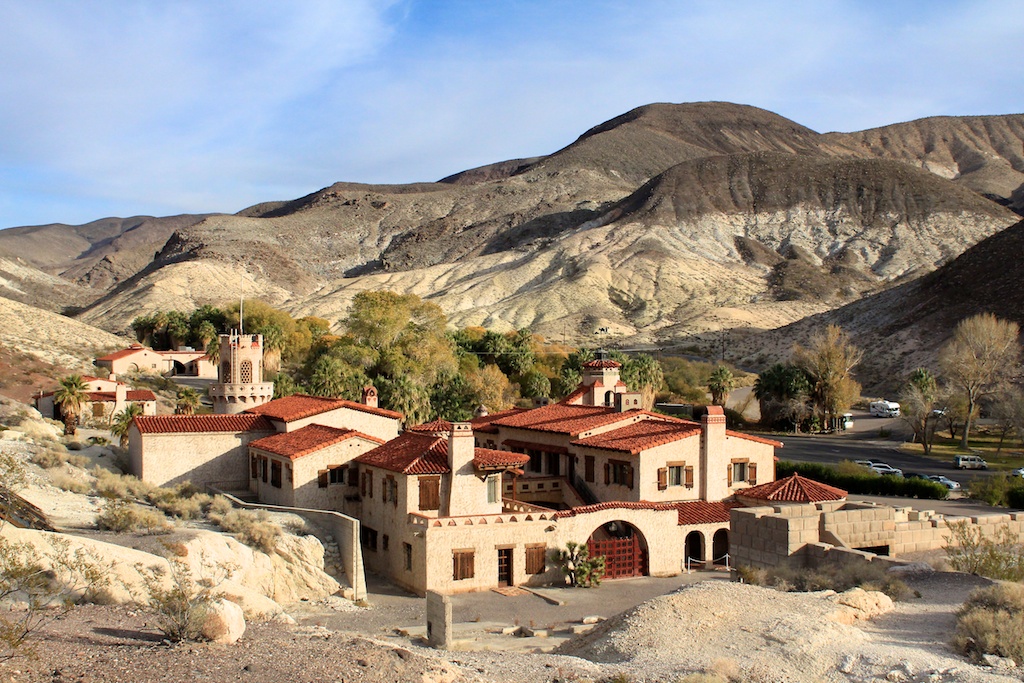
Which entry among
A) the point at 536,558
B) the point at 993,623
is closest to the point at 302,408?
the point at 536,558

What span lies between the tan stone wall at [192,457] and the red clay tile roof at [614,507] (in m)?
12.3

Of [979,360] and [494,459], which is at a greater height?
[979,360]

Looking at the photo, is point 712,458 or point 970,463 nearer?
point 712,458

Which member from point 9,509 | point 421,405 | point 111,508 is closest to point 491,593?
point 111,508

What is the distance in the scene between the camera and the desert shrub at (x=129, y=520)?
27656mm

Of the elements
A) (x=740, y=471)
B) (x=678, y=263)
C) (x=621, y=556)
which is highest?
(x=678, y=263)

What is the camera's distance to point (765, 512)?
2619cm

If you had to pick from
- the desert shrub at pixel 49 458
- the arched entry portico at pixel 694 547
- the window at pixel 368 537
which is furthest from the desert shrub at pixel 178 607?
the arched entry portico at pixel 694 547

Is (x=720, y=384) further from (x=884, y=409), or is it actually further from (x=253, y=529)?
(x=253, y=529)

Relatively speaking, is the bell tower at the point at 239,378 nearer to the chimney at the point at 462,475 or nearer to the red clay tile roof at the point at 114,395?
the chimney at the point at 462,475

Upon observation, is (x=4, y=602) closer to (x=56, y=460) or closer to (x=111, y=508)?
(x=111, y=508)

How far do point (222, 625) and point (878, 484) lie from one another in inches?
1305

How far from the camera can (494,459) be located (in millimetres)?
32219

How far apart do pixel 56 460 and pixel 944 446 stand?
48.9 m
